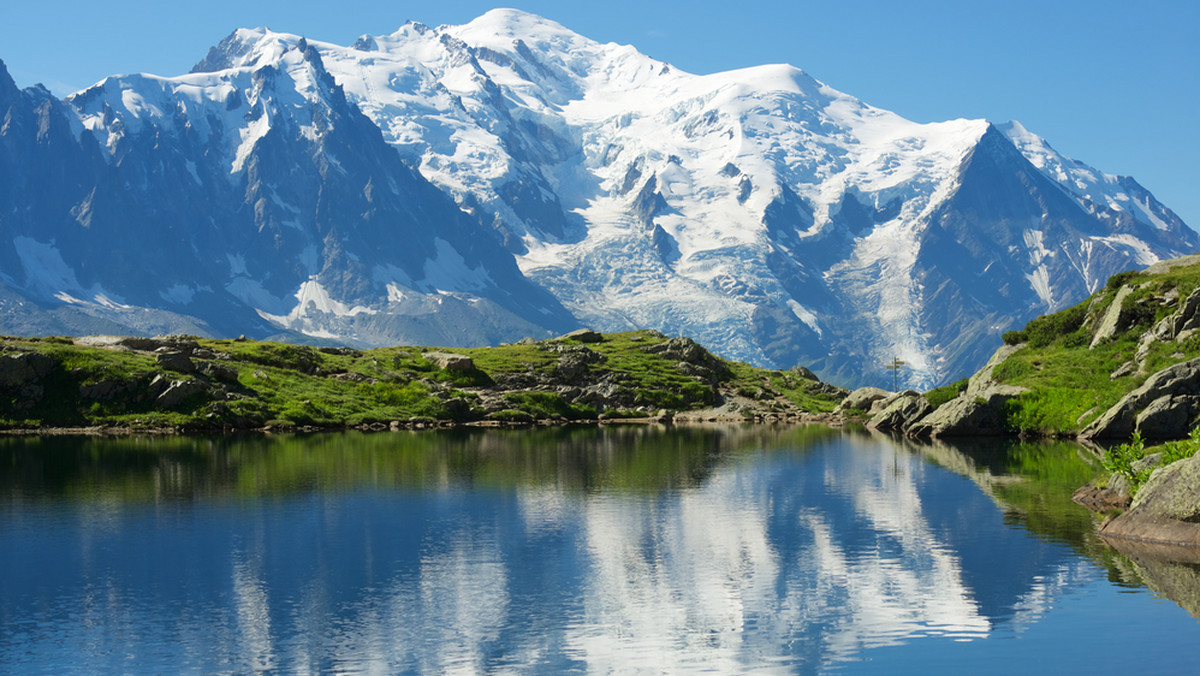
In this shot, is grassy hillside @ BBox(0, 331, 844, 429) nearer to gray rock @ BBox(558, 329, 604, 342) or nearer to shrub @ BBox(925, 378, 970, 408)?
gray rock @ BBox(558, 329, 604, 342)

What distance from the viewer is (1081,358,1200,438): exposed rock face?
8331 cm

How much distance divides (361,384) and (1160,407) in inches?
3629

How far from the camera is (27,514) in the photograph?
2255 inches

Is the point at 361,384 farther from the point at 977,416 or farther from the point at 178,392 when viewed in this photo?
the point at 977,416

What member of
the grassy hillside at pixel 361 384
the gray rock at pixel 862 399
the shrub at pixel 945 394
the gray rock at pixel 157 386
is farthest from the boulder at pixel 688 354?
the gray rock at pixel 157 386

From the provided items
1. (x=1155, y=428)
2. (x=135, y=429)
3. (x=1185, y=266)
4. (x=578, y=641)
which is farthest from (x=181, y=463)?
(x=1185, y=266)

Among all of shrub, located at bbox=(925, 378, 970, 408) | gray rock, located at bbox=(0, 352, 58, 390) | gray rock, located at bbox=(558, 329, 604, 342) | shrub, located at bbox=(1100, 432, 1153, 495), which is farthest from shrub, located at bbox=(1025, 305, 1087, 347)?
gray rock, located at bbox=(0, 352, 58, 390)

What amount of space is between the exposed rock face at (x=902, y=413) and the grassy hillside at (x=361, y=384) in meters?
28.9

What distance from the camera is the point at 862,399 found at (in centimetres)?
16125

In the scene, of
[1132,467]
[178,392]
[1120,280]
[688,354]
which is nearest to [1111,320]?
[1120,280]

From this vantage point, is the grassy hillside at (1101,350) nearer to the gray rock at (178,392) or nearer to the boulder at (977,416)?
the boulder at (977,416)

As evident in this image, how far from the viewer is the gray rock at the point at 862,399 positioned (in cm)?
16050

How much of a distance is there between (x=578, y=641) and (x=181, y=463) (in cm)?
5541

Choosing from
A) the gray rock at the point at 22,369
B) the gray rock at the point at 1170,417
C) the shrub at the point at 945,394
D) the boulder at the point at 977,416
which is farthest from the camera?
the shrub at the point at 945,394
